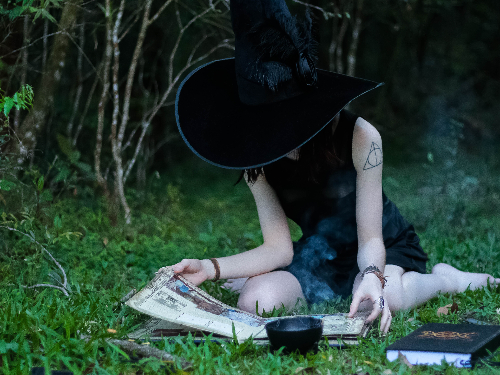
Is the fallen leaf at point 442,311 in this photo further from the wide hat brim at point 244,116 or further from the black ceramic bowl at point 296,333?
the wide hat brim at point 244,116

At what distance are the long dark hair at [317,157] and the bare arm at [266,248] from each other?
20cm

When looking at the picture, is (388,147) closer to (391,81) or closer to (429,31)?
(391,81)

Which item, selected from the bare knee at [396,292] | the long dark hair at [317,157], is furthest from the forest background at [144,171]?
the long dark hair at [317,157]

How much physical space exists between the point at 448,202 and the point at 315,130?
371cm

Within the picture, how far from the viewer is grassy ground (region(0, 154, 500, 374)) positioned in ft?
6.66

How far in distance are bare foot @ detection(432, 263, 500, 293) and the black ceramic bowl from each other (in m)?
1.25

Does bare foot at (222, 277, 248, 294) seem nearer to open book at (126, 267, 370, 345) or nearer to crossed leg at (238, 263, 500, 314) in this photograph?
crossed leg at (238, 263, 500, 314)

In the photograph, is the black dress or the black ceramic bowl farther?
the black dress

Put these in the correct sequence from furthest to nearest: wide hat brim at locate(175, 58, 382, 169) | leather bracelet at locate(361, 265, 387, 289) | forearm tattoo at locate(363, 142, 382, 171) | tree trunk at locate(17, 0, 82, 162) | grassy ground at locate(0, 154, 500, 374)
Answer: tree trunk at locate(17, 0, 82, 162), forearm tattoo at locate(363, 142, 382, 171), leather bracelet at locate(361, 265, 387, 289), wide hat brim at locate(175, 58, 382, 169), grassy ground at locate(0, 154, 500, 374)

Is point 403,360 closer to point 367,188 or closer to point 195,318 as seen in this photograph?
point 195,318

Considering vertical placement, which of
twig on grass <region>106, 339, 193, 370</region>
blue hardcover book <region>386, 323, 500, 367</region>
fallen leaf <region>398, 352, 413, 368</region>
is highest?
blue hardcover book <region>386, 323, 500, 367</region>

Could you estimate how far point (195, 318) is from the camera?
234 centimetres

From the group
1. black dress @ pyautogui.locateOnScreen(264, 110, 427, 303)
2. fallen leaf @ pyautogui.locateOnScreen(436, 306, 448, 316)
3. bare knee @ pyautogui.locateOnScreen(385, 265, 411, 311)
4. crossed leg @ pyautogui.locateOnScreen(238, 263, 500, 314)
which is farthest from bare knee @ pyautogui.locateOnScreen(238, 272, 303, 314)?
fallen leaf @ pyautogui.locateOnScreen(436, 306, 448, 316)

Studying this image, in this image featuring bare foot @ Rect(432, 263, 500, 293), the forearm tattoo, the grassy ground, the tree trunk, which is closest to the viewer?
the grassy ground
